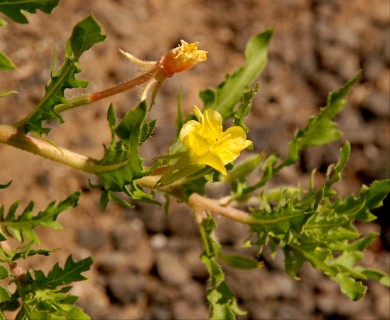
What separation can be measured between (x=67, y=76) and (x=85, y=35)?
209 millimetres

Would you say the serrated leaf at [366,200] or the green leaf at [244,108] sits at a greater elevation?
the serrated leaf at [366,200]

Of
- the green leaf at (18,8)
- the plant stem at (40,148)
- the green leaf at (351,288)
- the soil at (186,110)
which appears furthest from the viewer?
the soil at (186,110)

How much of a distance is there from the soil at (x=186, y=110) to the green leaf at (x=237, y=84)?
4.70ft

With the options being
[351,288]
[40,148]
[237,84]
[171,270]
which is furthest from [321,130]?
[171,270]

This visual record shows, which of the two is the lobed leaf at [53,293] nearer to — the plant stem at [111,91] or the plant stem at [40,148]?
the plant stem at [40,148]

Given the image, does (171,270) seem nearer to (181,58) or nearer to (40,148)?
(40,148)

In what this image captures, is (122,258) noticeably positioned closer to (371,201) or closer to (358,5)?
(371,201)

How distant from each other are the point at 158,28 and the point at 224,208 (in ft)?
7.57

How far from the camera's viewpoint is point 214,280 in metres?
2.24

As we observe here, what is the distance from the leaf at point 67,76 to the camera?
1561 millimetres

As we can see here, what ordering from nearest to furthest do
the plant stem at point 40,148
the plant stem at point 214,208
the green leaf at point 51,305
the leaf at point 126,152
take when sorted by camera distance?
the leaf at point 126,152
the green leaf at point 51,305
the plant stem at point 40,148
the plant stem at point 214,208

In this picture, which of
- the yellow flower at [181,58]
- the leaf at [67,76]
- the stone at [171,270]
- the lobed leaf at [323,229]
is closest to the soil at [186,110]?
the stone at [171,270]

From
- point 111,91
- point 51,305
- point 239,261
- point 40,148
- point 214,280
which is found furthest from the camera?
point 239,261

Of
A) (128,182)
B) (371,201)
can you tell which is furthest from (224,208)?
(128,182)
